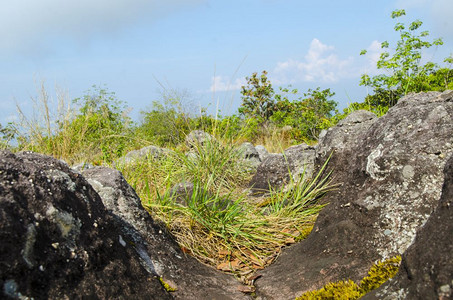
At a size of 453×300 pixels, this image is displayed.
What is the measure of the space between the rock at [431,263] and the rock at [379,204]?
1.08 meters

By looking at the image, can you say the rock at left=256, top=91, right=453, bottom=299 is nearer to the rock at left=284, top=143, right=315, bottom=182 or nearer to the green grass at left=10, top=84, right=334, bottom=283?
the green grass at left=10, top=84, right=334, bottom=283

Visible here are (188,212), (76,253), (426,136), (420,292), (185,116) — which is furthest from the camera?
(185,116)

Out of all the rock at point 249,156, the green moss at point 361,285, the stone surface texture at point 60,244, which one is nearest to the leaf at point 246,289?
the stone surface texture at point 60,244

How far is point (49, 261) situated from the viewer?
2066mm

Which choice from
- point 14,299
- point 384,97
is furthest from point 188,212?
point 384,97

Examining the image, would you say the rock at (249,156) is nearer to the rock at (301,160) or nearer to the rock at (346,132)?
the rock at (301,160)

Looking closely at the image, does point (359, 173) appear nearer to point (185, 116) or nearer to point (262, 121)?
point (185, 116)

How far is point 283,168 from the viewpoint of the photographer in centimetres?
632

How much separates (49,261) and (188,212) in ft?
7.33

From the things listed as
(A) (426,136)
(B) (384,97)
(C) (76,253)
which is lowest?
(C) (76,253)

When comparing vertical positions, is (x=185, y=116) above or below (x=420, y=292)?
above

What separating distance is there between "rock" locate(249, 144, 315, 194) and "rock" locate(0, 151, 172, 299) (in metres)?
3.64

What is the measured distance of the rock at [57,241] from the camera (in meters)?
1.96

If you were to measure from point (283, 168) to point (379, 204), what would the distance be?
3.05m
